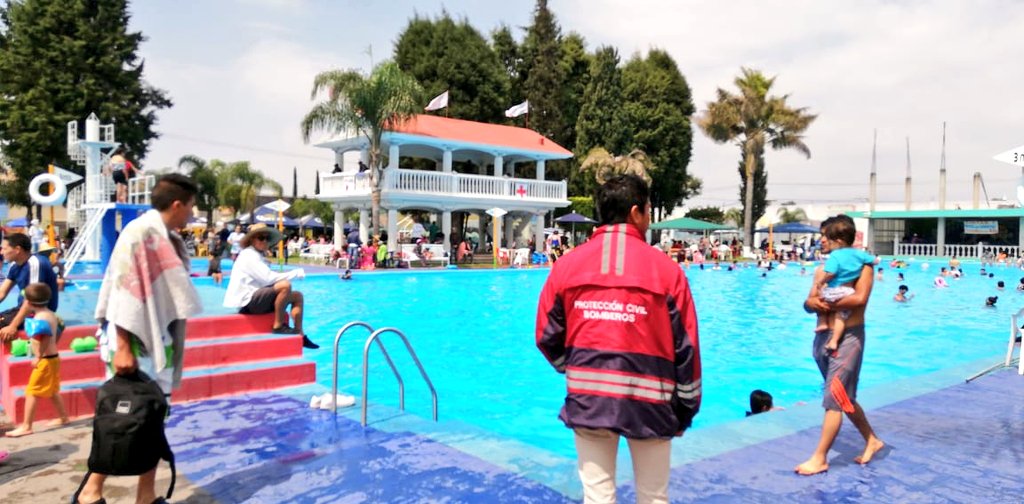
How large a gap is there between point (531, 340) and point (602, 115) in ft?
112

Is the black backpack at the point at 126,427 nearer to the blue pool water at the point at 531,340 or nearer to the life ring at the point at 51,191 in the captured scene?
the blue pool water at the point at 531,340

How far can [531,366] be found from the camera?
1015cm

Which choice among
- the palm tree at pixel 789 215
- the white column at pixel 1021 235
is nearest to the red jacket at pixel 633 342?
the white column at pixel 1021 235

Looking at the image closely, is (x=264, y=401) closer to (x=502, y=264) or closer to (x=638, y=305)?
(x=638, y=305)

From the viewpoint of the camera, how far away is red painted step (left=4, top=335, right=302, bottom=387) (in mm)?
5675

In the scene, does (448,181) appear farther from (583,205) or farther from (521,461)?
(521,461)

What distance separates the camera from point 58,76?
33.5 m

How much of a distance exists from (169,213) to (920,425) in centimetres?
536

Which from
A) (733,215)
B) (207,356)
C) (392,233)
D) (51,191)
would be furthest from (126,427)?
(733,215)

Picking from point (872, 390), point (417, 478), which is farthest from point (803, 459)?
point (872, 390)

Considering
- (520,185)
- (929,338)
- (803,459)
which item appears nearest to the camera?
(803,459)

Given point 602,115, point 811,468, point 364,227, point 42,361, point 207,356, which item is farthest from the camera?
point 602,115

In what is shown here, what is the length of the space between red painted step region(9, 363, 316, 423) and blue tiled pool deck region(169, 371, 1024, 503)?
0.37 meters

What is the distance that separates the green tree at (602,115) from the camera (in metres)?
44.1
